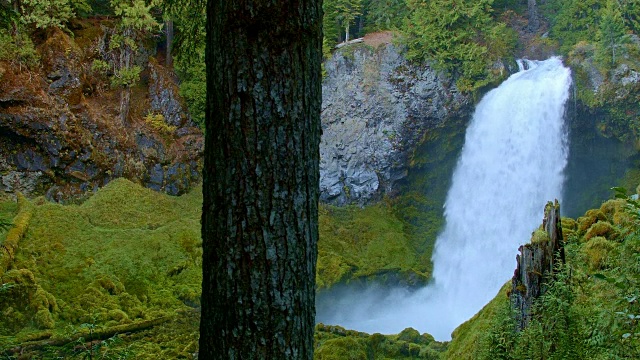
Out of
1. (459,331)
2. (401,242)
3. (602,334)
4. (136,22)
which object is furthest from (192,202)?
(602,334)

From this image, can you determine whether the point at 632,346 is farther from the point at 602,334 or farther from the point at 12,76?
the point at 12,76

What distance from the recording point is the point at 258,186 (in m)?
2.04

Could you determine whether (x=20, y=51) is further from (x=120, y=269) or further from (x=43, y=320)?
(x=43, y=320)

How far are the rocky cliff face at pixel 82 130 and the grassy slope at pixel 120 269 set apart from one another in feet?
3.03

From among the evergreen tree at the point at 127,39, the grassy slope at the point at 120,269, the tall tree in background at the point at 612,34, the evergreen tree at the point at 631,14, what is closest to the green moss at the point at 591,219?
the grassy slope at the point at 120,269

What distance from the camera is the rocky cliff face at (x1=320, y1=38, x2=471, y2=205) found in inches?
739

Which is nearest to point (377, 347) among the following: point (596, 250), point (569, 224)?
point (569, 224)

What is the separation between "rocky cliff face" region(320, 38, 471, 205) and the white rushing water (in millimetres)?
1654

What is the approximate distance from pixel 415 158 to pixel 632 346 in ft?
53.0

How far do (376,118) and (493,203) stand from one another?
4974 mm

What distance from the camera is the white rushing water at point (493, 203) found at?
16.4 meters

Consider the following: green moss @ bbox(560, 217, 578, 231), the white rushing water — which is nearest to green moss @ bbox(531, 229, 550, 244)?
green moss @ bbox(560, 217, 578, 231)

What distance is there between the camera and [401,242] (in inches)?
721

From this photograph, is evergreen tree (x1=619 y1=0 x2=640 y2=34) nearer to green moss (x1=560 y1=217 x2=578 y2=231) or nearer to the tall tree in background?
the tall tree in background
